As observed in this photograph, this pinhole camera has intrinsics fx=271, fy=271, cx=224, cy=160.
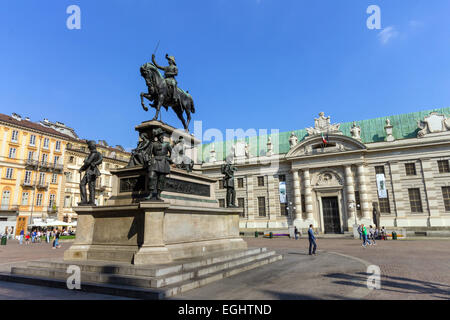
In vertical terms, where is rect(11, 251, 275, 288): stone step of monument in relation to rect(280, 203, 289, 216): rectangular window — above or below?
below

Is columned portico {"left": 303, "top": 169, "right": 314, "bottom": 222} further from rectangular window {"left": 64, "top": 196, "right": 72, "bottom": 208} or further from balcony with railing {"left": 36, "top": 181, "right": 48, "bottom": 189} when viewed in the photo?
balcony with railing {"left": 36, "top": 181, "right": 48, "bottom": 189}

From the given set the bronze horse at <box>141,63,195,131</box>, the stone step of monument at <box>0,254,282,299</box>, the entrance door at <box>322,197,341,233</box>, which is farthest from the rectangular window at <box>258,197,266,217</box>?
the stone step of monument at <box>0,254,282,299</box>

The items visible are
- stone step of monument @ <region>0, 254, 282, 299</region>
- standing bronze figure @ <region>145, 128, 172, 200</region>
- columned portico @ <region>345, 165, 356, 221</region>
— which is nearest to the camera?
stone step of monument @ <region>0, 254, 282, 299</region>

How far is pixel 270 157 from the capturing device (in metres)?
46.5

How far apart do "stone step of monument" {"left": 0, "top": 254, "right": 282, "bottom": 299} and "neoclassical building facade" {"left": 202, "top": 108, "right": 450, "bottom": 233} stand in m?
34.5

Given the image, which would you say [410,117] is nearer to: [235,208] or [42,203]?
[235,208]

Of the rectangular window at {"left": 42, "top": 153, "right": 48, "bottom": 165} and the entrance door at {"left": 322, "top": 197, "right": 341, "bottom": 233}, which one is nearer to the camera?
the entrance door at {"left": 322, "top": 197, "right": 341, "bottom": 233}

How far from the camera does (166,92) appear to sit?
11875 millimetres

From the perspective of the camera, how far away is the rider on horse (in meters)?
12.2

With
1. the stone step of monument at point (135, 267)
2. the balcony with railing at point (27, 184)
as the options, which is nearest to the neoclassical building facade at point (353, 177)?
the balcony with railing at point (27, 184)

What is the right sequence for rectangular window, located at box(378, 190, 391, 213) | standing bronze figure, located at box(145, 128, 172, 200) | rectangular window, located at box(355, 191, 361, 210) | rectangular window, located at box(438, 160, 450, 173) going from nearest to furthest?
standing bronze figure, located at box(145, 128, 172, 200), rectangular window, located at box(438, 160, 450, 173), rectangular window, located at box(378, 190, 391, 213), rectangular window, located at box(355, 191, 361, 210)

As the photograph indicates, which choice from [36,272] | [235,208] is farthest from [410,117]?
[36,272]
